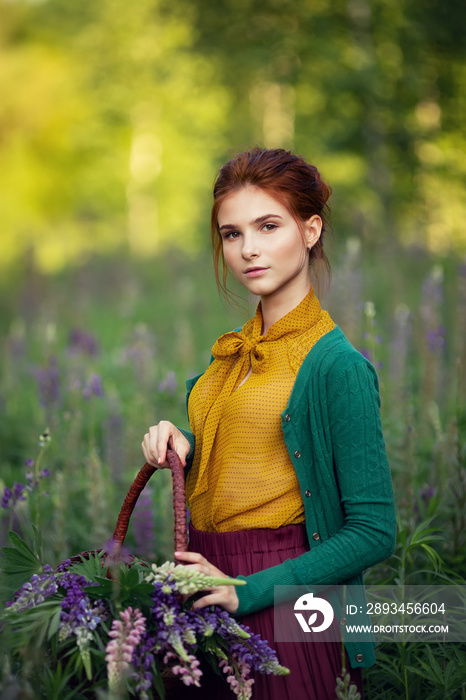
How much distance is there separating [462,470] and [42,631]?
1.77 metres

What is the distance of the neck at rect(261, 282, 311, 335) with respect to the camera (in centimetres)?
193

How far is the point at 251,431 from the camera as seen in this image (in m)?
1.81

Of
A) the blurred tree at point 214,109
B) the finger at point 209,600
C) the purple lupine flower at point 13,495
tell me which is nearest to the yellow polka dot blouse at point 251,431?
the finger at point 209,600

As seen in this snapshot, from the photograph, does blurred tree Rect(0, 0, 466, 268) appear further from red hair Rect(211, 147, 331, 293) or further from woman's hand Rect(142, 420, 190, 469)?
woman's hand Rect(142, 420, 190, 469)

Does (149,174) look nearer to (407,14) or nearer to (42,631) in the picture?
(407,14)

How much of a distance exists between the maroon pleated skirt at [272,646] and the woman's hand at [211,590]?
12cm

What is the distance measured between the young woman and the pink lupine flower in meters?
0.15

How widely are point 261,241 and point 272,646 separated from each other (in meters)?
0.97

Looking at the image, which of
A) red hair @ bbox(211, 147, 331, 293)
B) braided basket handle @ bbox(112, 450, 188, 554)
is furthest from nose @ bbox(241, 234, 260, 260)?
braided basket handle @ bbox(112, 450, 188, 554)

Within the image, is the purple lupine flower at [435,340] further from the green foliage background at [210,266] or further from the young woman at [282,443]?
the young woman at [282,443]

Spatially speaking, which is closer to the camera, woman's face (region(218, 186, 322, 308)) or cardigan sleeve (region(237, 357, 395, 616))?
cardigan sleeve (region(237, 357, 395, 616))

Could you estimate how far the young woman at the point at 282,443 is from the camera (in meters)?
1.68

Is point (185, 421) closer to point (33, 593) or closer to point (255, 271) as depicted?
point (255, 271)

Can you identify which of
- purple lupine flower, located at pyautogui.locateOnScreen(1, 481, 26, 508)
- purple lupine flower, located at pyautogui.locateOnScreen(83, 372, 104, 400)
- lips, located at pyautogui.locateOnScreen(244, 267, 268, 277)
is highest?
purple lupine flower, located at pyautogui.locateOnScreen(83, 372, 104, 400)
